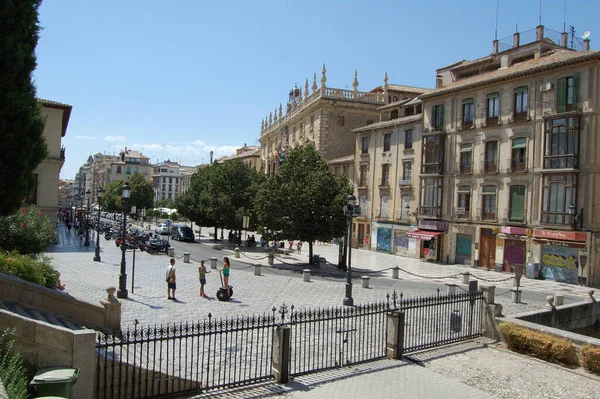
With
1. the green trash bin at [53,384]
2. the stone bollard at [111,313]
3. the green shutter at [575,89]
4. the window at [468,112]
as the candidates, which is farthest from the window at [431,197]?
the green trash bin at [53,384]

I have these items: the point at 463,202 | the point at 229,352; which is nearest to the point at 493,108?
the point at 463,202

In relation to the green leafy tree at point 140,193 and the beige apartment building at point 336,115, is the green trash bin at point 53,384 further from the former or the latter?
the green leafy tree at point 140,193

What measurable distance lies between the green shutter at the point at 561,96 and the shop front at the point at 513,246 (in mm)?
7642

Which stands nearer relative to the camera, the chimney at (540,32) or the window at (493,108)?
the window at (493,108)

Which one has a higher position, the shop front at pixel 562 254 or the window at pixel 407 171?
the window at pixel 407 171

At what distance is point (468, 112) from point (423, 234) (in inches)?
381

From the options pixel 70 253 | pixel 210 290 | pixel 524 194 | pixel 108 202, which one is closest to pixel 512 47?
pixel 524 194

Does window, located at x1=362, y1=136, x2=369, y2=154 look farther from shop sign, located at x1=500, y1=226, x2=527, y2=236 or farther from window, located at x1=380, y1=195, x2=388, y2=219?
shop sign, located at x1=500, y1=226, x2=527, y2=236

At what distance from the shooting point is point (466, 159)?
3600 cm

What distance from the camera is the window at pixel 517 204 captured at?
31.5m

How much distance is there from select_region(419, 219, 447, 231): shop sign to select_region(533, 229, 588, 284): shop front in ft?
25.7

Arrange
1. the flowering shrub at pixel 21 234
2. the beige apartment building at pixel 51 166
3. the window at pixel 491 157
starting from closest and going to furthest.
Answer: the flowering shrub at pixel 21 234 → the window at pixel 491 157 → the beige apartment building at pixel 51 166

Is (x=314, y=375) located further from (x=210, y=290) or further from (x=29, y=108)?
(x=210, y=290)

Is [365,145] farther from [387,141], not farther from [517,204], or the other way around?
[517,204]
